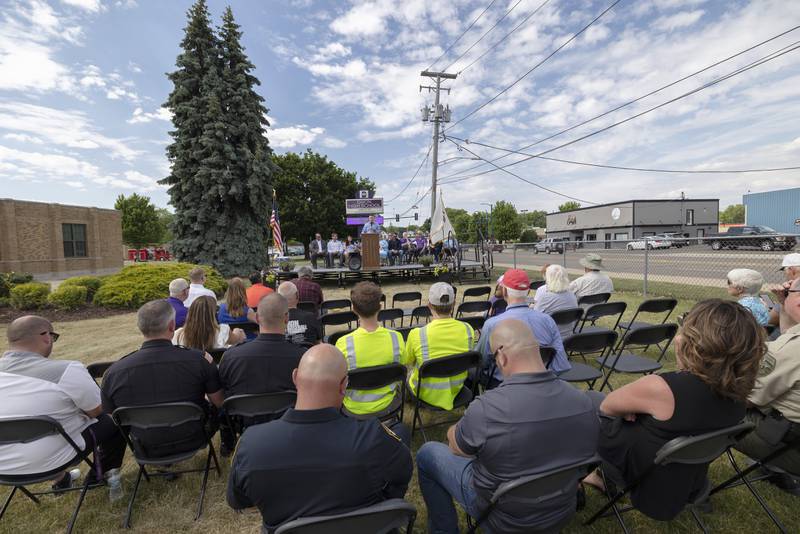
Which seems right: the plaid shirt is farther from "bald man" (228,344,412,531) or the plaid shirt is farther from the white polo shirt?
"bald man" (228,344,412,531)

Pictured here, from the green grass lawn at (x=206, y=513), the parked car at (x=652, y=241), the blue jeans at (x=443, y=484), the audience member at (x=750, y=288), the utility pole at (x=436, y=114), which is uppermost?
the utility pole at (x=436, y=114)

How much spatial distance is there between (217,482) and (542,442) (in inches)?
106

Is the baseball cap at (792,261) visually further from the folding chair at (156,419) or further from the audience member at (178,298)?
the audience member at (178,298)

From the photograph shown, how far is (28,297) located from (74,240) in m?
17.5

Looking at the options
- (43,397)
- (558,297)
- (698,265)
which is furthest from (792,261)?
(698,265)

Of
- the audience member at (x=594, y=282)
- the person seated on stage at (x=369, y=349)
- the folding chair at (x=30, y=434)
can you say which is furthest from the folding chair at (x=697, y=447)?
Result: the audience member at (x=594, y=282)

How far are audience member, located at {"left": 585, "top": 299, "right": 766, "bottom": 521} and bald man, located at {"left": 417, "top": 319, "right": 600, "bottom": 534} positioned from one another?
377 millimetres

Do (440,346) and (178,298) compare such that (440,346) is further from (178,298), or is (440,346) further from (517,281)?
(178,298)

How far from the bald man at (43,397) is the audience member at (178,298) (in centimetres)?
206

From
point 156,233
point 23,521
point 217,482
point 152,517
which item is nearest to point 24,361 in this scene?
point 23,521

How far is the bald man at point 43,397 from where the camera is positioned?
2.22 meters

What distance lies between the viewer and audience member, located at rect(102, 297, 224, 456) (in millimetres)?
2443

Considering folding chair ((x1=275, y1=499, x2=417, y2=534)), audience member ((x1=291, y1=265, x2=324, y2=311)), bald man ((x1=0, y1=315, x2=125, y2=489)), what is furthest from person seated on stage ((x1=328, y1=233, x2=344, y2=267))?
folding chair ((x1=275, y1=499, x2=417, y2=534))

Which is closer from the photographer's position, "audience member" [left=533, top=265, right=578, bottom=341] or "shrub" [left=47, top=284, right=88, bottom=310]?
"audience member" [left=533, top=265, right=578, bottom=341]
